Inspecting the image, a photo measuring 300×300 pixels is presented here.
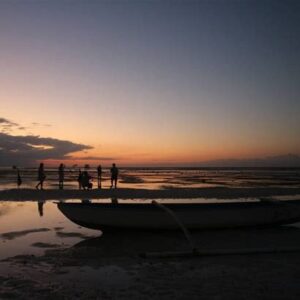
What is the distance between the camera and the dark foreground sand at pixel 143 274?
7.21 meters

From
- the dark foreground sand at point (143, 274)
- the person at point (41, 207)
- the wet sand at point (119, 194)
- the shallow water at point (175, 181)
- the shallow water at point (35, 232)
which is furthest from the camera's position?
the shallow water at point (175, 181)

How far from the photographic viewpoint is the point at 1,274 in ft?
27.4

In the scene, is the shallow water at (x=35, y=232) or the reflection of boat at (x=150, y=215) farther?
the reflection of boat at (x=150, y=215)

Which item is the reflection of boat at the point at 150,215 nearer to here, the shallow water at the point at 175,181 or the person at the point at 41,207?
the person at the point at 41,207

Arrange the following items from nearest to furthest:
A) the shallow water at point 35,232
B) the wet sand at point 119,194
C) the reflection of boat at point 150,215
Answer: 1. the shallow water at point 35,232
2. the reflection of boat at point 150,215
3. the wet sand at point 119,194

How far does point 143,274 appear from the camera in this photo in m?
8.50

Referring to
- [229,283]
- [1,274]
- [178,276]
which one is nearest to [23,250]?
[1,274]

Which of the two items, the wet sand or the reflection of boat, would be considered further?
the wet sand

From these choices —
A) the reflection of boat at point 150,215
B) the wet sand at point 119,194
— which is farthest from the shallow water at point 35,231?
the wet sand at point 119,194

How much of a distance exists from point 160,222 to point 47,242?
11.9ft

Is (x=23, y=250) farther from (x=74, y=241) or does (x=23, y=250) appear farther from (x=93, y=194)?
(x=93, y=194)

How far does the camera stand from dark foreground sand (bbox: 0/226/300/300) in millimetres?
7211

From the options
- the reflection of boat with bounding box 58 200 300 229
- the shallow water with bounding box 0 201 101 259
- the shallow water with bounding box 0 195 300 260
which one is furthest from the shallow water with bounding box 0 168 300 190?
the reflection of boat with bounding box 58 200 300 229

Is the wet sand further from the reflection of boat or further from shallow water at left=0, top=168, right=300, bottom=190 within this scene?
the reflection of boat
